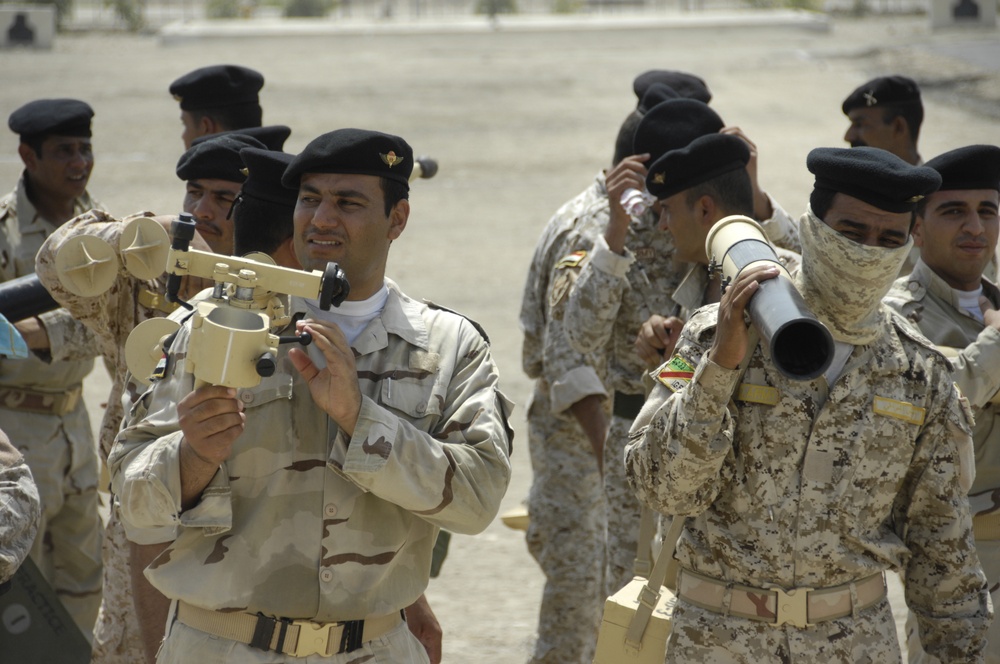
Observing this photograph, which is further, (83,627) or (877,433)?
(83,627)

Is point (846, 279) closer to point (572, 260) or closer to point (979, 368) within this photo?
point (979, 368)

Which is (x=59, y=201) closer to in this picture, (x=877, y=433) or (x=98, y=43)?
(x=877, y=433)

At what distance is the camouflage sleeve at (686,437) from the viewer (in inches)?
138

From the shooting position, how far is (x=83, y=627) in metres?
6.46

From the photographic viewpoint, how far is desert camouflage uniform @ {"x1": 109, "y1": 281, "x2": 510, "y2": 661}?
328 cm

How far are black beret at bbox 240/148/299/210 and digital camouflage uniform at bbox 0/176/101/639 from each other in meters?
2.31

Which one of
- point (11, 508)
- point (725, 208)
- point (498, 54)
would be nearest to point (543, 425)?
point (725, 208)

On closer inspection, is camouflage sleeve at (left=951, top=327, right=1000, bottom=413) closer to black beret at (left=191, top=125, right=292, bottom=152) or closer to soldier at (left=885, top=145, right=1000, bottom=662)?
soldier at (left=885, top=145, right=1000, bottom=662)

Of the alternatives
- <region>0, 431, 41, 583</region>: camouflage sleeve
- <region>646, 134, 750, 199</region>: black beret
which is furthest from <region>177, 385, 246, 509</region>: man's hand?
<region>646, 134, 750, 199</region>: black beret

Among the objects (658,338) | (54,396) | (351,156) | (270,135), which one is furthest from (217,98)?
(351,156)

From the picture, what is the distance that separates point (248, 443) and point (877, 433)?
→ 5.63 ft

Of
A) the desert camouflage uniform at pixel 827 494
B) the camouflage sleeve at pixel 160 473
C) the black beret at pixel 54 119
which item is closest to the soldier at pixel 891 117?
the desert camouflage uniform at pixel 827 494

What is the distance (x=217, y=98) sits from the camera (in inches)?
254

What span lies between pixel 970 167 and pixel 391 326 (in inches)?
96.6
